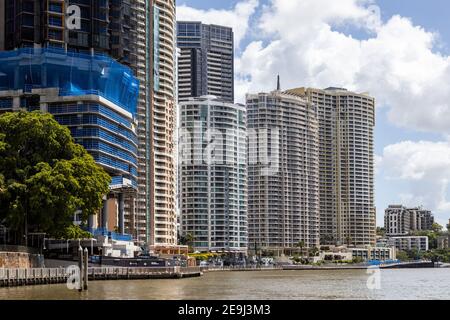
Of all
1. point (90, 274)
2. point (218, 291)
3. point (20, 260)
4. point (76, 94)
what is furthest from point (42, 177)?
point (76, 94)

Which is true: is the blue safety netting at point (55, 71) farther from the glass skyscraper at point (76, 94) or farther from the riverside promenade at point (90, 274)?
the riverside promenade at point (90, 274)

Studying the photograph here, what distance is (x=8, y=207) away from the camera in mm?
104062

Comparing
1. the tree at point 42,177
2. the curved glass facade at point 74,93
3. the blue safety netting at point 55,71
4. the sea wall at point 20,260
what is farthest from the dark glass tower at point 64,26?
the sea wall at point 20,260

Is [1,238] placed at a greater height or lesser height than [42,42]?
lesser

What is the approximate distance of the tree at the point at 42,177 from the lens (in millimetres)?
102438

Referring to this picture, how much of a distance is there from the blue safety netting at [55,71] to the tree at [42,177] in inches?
1380

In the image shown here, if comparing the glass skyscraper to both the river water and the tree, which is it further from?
the river water

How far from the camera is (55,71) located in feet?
488

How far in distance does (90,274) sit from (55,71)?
4825 cm

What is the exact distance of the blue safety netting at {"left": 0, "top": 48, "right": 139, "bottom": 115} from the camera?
14812cm

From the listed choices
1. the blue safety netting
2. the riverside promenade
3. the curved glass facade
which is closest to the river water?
the riverside promenade
